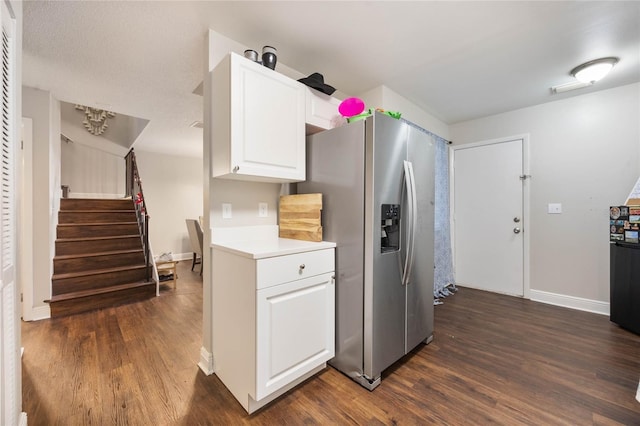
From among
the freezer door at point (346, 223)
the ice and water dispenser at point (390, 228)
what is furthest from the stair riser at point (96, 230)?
the ice and water dispenser at point (390, 228)

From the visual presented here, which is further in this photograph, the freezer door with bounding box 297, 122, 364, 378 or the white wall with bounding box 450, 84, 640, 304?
the white wall with bounding box 450, 84, 640, 304

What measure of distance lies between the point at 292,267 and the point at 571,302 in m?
3.48

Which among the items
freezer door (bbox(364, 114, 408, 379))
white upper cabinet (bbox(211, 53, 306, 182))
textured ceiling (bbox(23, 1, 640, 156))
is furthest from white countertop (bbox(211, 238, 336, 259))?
textured ceiling (bbox(23, 1, 640, 156))

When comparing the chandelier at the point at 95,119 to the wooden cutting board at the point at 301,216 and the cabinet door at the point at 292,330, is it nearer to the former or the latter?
the wooden cutting board at the point at 301,216

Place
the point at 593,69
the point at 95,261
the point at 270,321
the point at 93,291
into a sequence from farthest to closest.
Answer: the point at 95,261 → the point at 93,291 → the point at 593,69 → the point at 270,321

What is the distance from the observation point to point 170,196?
6016 millimetres

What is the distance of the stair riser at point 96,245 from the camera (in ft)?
11.3

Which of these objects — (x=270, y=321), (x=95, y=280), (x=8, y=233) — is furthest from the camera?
(x=95, y=280)

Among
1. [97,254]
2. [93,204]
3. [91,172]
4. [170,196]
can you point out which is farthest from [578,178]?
[91,172]

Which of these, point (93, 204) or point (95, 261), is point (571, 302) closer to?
point (95, 261)

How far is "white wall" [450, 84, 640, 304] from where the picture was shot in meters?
2.81

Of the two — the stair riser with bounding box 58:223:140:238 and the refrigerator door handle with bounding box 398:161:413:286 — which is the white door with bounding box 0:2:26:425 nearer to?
the refrigerator door handle with bounding box 398:161:413:286

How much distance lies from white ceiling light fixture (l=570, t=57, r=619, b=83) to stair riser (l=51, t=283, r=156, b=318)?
5.22m

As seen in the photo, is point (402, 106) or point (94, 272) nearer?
point (402, 106)
